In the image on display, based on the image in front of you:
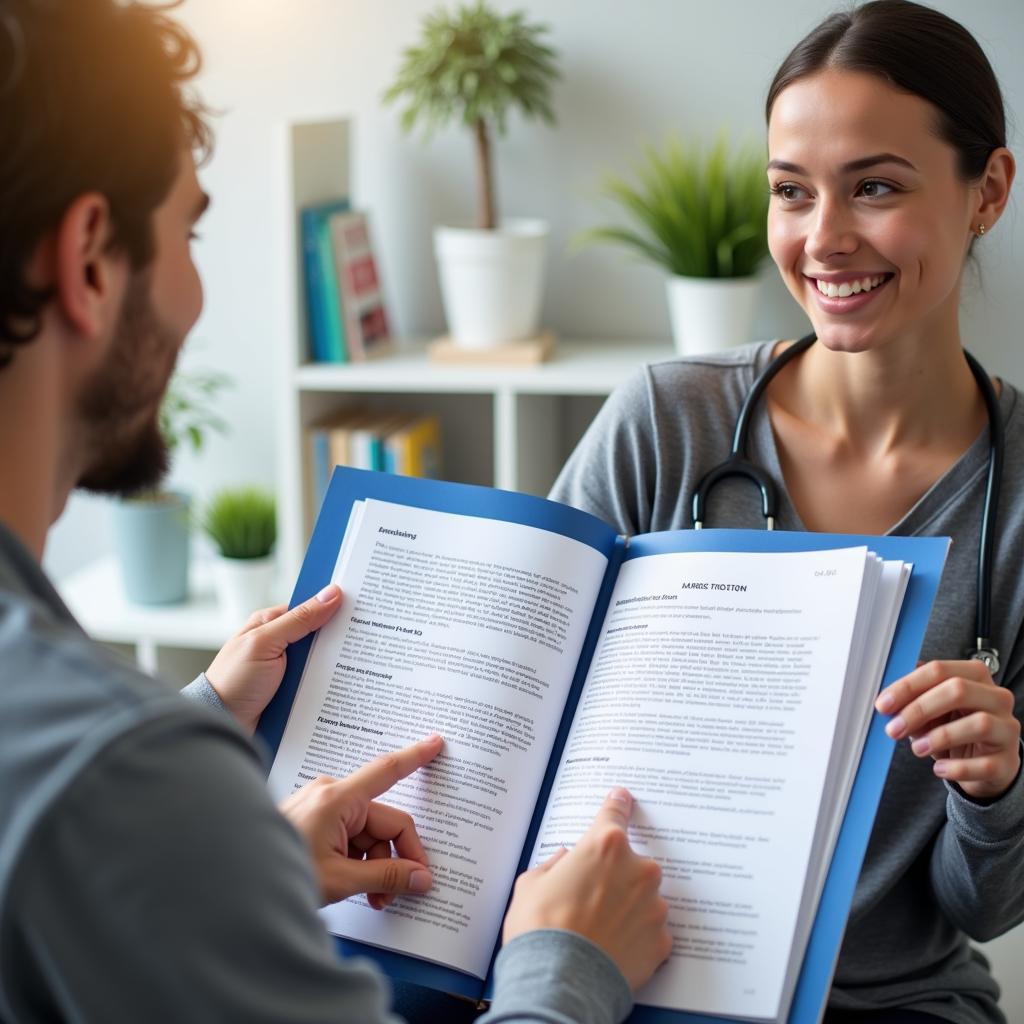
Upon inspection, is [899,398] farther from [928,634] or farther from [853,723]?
[853,723]

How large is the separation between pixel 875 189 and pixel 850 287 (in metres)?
0.10

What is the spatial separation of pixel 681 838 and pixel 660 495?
500 millimetres

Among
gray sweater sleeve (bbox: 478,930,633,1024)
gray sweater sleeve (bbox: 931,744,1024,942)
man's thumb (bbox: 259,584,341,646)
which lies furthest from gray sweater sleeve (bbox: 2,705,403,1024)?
gray sweater sleeve (bbox: 931,744,1024,942)

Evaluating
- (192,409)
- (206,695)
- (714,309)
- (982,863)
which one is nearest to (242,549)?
(192,409)

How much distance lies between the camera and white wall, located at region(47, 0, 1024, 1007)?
2.18m

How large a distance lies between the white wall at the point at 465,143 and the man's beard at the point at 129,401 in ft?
4.96

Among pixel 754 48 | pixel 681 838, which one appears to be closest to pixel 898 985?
pixel 681 838

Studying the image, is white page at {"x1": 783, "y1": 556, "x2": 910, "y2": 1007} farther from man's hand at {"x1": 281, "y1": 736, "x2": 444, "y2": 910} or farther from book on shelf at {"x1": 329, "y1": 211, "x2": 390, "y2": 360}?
book on shelf at {"x1": 329, "y1": 211, "x2": 390, "y2": 360}

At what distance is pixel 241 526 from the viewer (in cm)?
239

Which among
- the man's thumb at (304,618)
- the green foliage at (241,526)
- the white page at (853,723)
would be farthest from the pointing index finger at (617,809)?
the green foliage at (241,526)

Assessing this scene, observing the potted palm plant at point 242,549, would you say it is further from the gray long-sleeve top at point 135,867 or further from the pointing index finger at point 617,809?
the gray long-sleeve top at point 135,867

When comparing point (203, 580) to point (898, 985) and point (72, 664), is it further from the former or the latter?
point (72, 664)

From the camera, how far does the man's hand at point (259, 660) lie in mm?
1044

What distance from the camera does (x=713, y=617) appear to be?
100cm
